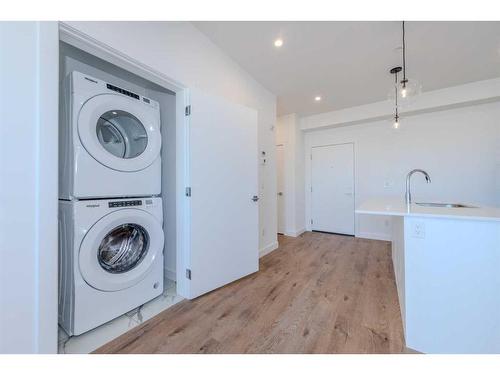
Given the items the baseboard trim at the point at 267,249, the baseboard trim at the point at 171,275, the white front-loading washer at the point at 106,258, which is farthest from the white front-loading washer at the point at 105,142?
the baseboard trim at the point at 267,249

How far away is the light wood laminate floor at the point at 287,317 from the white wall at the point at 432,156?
1709 millimetres

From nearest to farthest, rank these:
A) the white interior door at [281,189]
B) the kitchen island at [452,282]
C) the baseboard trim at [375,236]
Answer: the kitchen island at [452,282]
the baseboard trim at [375,236]
the white interior door at [281,189]

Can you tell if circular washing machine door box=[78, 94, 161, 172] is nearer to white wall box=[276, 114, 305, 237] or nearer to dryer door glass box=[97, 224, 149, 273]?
dryer door glass box=[97, 224, 149, 273]

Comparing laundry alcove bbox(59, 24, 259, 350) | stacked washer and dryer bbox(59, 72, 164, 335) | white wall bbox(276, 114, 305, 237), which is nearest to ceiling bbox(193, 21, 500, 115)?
laundry alcove bbox(59, 24, 259, 350)

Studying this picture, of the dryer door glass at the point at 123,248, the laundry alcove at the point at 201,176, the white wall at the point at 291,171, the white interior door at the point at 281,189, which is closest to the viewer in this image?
the dryer door glass at the point at 123,248

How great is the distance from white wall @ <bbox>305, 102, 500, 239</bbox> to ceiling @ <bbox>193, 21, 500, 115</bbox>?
24.6 inches

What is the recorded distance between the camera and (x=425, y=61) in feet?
7.52

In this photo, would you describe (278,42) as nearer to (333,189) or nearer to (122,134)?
(122,134)

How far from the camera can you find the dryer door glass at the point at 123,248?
150 cm

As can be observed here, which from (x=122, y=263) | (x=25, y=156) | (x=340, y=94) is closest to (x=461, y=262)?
(x=122, y=263)

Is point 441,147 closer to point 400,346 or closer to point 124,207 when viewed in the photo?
point 400,346

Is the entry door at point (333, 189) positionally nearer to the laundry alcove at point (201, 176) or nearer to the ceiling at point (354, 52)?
the ceiling at point (354, 52)

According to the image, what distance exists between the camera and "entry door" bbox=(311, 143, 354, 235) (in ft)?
13.1

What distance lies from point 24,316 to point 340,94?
13.0ft
